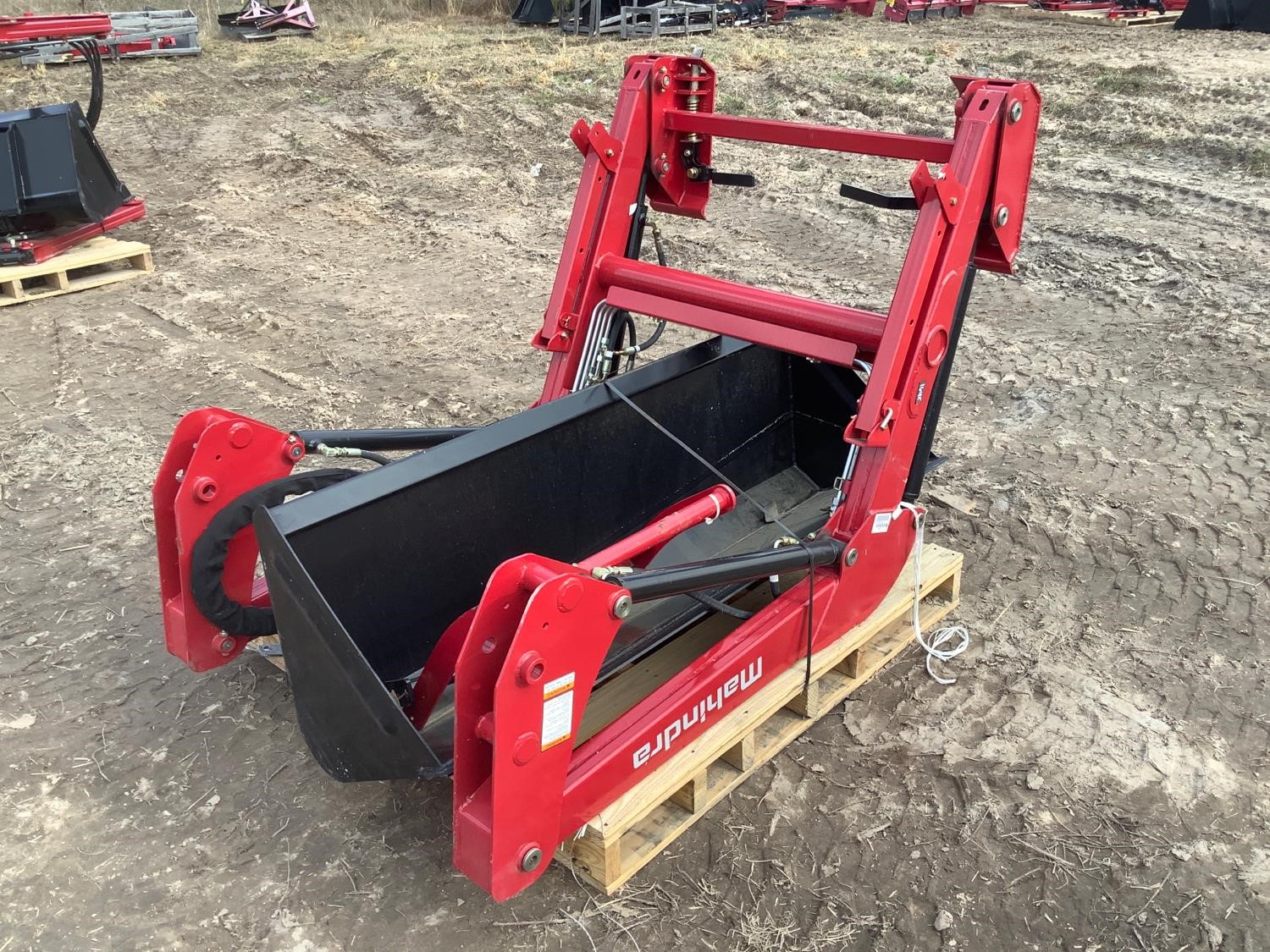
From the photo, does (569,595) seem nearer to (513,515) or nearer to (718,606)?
(513,515)

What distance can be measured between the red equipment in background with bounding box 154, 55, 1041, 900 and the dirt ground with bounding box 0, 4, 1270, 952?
42cm

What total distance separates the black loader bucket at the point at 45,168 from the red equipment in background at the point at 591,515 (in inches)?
204

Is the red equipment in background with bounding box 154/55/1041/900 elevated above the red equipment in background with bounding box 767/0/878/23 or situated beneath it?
situated beneath

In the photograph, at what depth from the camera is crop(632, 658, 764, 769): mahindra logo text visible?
9.59 feet

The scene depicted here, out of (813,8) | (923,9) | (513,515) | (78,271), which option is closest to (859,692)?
(513,515)

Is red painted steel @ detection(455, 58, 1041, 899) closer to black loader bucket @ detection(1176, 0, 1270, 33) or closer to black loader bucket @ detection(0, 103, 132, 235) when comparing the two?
black loader bucket @ detection(0, 103, 132, 235)

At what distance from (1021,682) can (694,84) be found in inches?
95.5

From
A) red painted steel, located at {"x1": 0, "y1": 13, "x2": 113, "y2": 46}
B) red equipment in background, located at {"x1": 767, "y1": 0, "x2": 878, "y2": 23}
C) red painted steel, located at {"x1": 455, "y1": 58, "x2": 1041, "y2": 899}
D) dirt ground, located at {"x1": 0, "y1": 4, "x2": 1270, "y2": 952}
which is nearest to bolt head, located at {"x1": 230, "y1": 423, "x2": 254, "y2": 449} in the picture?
dirt ground, located at {"x1": 0, "y1": 4, "x2": 1270, "y2": 952}

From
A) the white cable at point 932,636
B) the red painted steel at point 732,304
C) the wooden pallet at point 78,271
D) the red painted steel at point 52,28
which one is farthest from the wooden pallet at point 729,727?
the red painted steel at point 52,28

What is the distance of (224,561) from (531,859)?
4.32 ft

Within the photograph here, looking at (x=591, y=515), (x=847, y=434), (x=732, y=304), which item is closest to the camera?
(x=847, y=434)

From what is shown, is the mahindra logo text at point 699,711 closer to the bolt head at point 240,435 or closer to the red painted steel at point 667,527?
the red painted steel at point 667,527

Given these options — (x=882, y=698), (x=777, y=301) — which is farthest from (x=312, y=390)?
(x=882, y=698)

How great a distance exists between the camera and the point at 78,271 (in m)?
7.89
